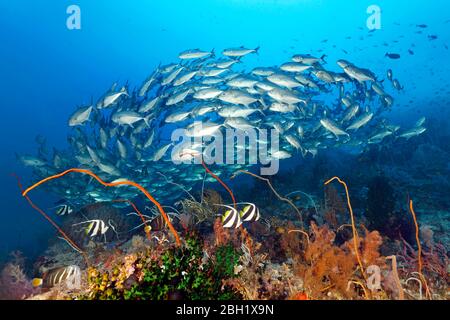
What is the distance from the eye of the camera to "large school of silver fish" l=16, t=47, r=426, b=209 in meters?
8.33

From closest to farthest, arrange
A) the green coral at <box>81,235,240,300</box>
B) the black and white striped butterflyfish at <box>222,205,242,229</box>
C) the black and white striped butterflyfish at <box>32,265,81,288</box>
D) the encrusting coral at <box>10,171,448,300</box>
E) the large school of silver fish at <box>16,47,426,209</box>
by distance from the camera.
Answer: the green coral at <box>81,235,240,300</box> < the encrusting coral at <box>10,171,448,300</box> < the black and white striped butterflyfish at <box>32,265,81,288</box> < the black and white striped butterflyfish at <box>222,205,242,229</box> < the large school of silver fish at <box>16,47,426,209</box>

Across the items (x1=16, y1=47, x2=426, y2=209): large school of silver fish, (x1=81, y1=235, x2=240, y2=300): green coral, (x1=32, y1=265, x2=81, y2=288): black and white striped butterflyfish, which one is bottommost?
(x1=32, y1=265, x2=81, y2=288): black and white striped butterflyfish

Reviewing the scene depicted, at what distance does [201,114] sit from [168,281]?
5.94m

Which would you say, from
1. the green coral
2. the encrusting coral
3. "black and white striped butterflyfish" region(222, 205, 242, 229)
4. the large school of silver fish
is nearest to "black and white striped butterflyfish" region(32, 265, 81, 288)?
the encrusting coral

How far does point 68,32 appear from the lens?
7638 centimetres

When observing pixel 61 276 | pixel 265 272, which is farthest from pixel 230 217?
pixel 61 276

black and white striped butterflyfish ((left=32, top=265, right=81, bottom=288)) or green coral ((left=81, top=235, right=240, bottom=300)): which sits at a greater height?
green coral ((left=81, top=235, right=240, bottom=300))

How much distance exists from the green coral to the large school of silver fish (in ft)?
15.7

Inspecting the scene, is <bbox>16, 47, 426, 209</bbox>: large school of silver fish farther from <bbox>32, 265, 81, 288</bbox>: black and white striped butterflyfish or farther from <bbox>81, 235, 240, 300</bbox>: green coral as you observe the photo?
<bbox>81, 235, 240, 300</bbox>: green coral

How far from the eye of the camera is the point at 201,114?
8.34m

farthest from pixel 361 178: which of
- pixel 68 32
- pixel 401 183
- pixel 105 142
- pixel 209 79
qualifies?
pixel 68 32

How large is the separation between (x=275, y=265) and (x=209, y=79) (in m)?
6.47

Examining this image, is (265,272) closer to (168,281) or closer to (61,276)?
(168,281)
